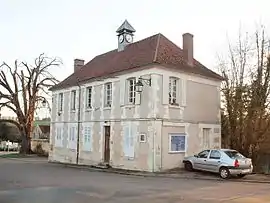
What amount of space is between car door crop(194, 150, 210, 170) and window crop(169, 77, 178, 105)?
407 centimetres

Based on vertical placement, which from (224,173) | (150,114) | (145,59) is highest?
(145,59)

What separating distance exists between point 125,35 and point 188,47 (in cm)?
673

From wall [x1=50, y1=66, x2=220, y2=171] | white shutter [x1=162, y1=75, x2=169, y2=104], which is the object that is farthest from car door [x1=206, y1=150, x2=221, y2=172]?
white shutter [x1=162, y1=75, x2=169, y2=104]

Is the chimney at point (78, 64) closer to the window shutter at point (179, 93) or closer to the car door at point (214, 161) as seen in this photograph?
the window shutter at point (179, 93)

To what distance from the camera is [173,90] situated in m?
25.7

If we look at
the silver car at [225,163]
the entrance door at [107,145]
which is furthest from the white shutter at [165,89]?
the entrance door at [107,145]

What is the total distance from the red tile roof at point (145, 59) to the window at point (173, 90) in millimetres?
872

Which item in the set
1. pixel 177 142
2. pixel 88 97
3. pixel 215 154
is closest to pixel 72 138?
pixel 88 97

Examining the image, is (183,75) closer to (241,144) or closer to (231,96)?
(231,96)

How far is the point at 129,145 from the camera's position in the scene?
2573cm

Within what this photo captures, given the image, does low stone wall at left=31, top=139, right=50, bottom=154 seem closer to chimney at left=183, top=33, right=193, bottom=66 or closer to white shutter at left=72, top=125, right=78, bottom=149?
white shutter at left=72, top=125, right=78, bottom=149

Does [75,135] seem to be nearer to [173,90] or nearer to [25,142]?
[173,90]

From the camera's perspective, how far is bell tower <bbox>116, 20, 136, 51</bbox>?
32.2m

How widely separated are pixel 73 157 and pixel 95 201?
20.2 m
